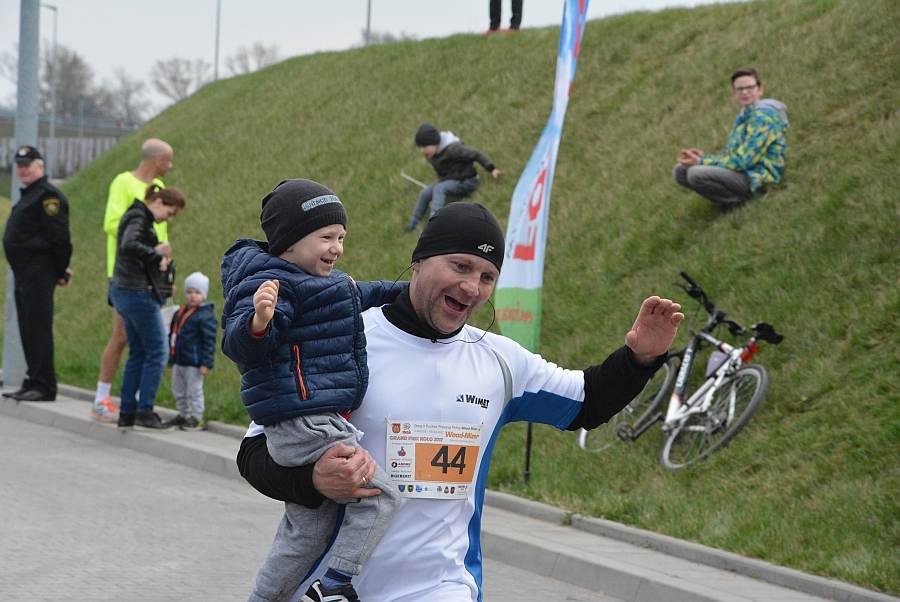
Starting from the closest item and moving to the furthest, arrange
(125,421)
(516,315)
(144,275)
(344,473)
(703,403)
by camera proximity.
A: 1. (344,473)
2. (516,315)
3. (703,403)
4. (144,275)
5. (125,421)

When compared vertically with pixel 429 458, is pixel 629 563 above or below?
below

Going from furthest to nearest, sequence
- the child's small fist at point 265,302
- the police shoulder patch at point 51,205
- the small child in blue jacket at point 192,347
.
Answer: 1. the police shoulder patch at point 51,205
2. the small child in blue jacket at point 192,347
3. the child's small fist at point 265,302

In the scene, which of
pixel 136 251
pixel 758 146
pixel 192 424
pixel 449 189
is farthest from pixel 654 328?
pixel 449 189

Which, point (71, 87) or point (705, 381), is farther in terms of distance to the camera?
point (71, 87)

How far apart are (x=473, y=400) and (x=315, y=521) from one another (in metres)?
0.48

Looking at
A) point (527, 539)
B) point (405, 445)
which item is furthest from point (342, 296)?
point (527, 539)

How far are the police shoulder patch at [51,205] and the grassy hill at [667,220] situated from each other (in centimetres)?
219

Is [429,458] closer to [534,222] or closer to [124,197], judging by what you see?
[534,222]

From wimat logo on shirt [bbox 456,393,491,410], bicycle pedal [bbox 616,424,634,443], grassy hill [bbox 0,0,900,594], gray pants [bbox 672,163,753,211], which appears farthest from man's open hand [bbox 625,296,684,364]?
gray pants [bbox 672,163,753,211]

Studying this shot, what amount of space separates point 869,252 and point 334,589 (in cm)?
847

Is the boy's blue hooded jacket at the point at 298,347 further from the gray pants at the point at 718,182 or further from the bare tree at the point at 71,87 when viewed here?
the bare tree at the point at 71,87

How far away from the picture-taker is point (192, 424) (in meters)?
13.3

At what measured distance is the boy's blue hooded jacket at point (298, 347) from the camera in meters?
3.43

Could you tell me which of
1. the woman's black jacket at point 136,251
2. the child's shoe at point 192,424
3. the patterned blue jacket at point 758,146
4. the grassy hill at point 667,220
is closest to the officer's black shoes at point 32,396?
the grassy hill at point 667,220
